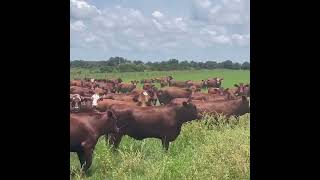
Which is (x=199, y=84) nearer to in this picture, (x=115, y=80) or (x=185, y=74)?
(x=185, y=74)

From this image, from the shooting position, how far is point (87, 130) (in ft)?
12.4

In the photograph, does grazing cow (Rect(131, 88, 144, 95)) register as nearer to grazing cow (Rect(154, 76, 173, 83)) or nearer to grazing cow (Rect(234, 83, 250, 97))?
grazing cow (Rect(154, 76, 173, 83))

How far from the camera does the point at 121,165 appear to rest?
3.57 m

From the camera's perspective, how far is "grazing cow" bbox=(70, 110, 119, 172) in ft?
11.4

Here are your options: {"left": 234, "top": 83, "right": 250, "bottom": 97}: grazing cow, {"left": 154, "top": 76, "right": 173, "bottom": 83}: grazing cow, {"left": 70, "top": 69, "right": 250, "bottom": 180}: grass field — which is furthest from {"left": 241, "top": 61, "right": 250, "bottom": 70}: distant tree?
{"left": 154, "top": 76, "right": 173, "bottom": 83}: grazing cow

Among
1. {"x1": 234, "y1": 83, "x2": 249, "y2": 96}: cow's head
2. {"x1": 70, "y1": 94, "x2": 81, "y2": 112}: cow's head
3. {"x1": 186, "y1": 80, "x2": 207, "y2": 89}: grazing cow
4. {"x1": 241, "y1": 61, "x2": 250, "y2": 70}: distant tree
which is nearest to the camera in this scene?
{"x1": 241, "y1": 61, "x2": 250, "y2": 70}: distant tree

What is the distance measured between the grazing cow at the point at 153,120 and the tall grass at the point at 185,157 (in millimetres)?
76

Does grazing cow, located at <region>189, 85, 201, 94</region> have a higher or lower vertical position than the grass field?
higher

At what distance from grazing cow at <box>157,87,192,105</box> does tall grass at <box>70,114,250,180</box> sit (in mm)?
278

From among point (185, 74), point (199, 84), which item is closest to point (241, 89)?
point (199, 84)

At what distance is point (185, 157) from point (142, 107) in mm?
717

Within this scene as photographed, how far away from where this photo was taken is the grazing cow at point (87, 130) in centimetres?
348
